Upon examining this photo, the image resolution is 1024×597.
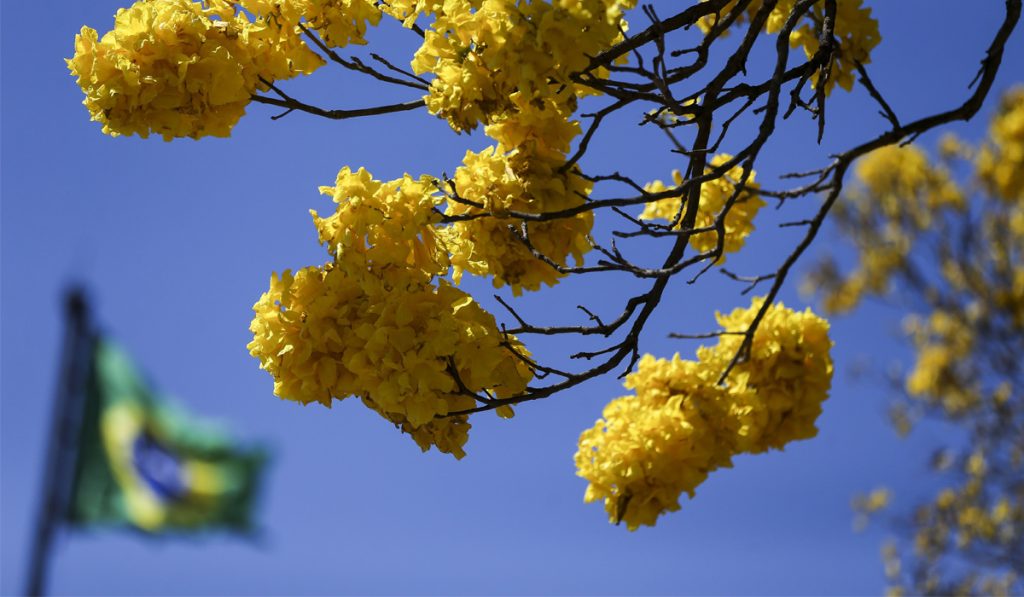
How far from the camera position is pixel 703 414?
12.1 feet

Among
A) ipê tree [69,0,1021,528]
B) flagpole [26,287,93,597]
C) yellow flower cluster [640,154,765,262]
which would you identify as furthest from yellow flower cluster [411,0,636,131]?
flagpole [26,287,93,597]

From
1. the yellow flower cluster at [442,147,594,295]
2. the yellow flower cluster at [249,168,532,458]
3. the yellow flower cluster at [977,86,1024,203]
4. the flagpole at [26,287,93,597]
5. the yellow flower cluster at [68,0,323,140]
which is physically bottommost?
the yellow flower cluster at [249,168,532,458]

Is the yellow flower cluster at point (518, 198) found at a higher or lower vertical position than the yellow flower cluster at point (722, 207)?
lower

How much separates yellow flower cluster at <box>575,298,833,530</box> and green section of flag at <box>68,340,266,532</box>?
1446 centimetres

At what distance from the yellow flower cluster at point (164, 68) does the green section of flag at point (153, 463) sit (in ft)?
47.5

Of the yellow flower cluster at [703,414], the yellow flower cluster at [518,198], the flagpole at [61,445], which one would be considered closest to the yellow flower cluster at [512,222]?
the yellow flower cluster at [518,198]

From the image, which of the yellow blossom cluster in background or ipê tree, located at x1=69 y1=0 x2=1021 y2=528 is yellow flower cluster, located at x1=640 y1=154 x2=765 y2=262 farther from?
the yellow blossom cluster in background

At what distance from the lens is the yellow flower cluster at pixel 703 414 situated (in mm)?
3525

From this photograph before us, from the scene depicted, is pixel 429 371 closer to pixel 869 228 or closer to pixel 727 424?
pixel 727 424

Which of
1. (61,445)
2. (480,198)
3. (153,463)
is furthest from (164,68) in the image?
(153,463)

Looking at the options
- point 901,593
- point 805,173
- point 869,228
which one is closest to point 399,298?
point 805,173

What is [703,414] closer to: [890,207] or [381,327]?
[381,327]

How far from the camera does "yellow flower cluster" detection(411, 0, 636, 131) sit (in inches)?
97.5

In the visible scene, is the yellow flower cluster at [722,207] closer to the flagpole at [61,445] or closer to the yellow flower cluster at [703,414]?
the yellow flower cluster at [703,414]
